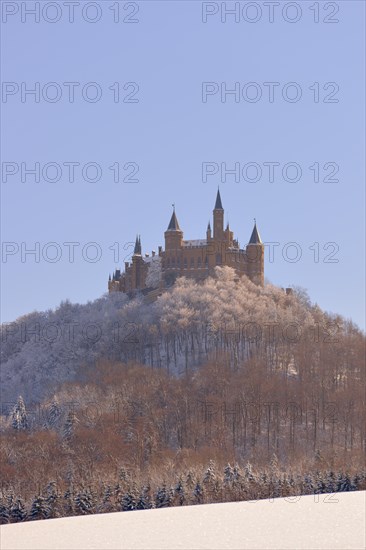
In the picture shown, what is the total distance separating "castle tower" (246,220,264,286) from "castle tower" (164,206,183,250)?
8707 mm

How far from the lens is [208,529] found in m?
37.2

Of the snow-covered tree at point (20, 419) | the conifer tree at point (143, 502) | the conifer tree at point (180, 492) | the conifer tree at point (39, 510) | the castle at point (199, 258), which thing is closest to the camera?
the conifer tree at point (39, 510)

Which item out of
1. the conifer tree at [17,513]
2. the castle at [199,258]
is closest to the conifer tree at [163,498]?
the conifer tree at [17,513]

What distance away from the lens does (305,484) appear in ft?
179

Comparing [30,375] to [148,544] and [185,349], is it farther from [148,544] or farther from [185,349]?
[148,544]

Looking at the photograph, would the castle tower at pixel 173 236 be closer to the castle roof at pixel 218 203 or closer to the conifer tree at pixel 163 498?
the castle roof at pixel 218 203

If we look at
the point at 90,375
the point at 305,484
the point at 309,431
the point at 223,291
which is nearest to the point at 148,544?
the point at 305,484

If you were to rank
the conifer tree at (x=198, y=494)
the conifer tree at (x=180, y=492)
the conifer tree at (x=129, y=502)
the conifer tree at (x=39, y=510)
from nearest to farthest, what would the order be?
the conifer tree at (x=39, y=510) < the conifer tree at (x=129, y=502) < the conifer tree at (x=180, y=492) < the conifer tree at (x=198, y=494)

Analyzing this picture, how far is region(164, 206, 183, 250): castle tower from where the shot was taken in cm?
13225

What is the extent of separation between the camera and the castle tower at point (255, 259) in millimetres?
131875

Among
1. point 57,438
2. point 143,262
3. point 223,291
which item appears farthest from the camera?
point 143,262

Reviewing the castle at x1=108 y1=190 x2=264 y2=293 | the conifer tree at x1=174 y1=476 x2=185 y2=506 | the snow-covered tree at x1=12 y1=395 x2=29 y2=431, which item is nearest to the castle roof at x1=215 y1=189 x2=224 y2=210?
the castle at x1=108 y1=190 x2=264 y2=293

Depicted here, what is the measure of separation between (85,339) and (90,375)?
43.0ft

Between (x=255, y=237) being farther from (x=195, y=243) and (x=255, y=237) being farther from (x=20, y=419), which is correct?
(x=20, y=419)
